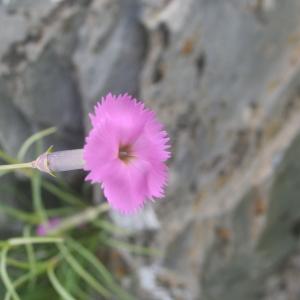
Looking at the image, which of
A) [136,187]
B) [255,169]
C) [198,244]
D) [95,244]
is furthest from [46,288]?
[136,187]

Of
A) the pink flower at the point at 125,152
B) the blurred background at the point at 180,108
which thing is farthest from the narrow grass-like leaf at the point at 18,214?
the pink flower at the point at 125,152

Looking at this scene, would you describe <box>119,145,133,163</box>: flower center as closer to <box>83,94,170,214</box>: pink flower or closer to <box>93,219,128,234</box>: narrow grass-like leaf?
<box>83,94,170,214</box>: pink flower

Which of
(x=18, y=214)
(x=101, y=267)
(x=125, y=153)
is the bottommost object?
(x=125, y=153)

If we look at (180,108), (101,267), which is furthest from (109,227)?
(180,108)

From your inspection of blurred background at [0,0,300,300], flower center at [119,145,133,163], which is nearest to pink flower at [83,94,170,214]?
flower center at [119,145,133,163]

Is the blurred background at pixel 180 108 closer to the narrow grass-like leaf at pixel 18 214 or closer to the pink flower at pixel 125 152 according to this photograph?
the narrow grass-like leaf at pixel 18 214

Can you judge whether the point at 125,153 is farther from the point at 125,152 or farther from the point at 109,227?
the point at 109,227
